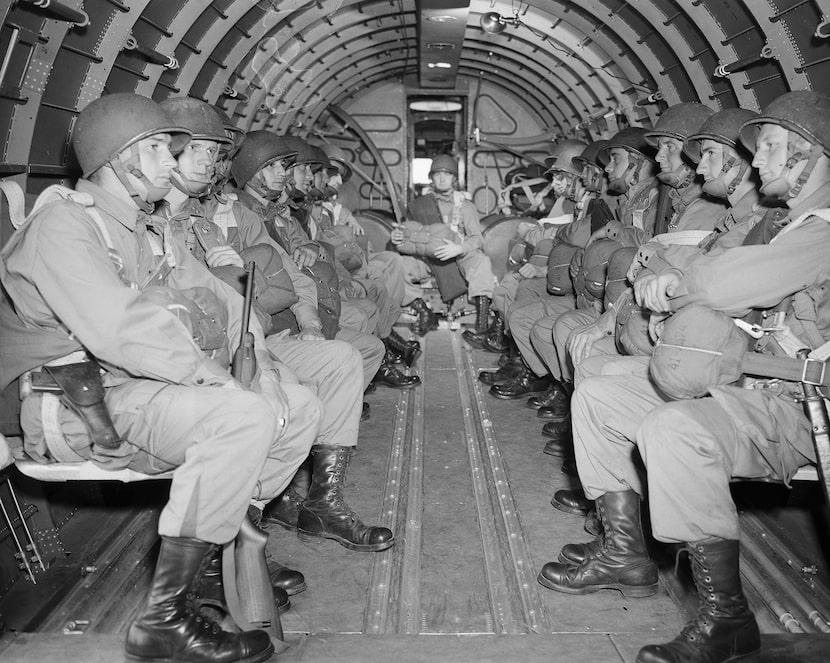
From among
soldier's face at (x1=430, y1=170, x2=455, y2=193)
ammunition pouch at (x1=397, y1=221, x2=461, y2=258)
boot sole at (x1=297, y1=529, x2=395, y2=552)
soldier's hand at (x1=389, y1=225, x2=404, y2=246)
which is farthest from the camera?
soldier's face at (x1=430, y1=170, x2=455, y2=193)

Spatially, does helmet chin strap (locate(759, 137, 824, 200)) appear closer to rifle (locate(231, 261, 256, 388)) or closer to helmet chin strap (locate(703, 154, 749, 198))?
helmet chin strap (locate(703, 154, 749, 198))

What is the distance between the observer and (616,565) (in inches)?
115

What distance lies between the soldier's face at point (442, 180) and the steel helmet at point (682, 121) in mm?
3834

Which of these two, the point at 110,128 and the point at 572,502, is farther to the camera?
the point at 572,502

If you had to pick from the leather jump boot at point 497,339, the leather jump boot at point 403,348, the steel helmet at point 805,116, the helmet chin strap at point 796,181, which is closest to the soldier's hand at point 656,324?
the helmet chin strap at point 796,181

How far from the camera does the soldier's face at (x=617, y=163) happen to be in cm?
568

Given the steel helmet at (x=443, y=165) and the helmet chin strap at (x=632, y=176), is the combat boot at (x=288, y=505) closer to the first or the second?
the helmet chin strap at (x=632, y=176)

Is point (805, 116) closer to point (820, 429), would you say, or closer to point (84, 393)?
point (820, 429)

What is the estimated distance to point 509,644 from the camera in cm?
247

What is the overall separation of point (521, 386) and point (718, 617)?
3.32m

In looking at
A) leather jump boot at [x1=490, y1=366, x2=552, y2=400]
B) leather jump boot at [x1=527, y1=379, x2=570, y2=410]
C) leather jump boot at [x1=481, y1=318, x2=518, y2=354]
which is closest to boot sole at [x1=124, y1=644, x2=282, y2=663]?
leather jump boot at [x1=527, y1=379, x2=570, y2=410]

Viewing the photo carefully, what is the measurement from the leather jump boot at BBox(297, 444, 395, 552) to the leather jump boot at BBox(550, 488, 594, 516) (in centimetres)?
90

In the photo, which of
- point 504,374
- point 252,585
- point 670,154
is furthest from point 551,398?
point 252,585

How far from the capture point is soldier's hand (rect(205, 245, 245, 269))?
11.9 feet
